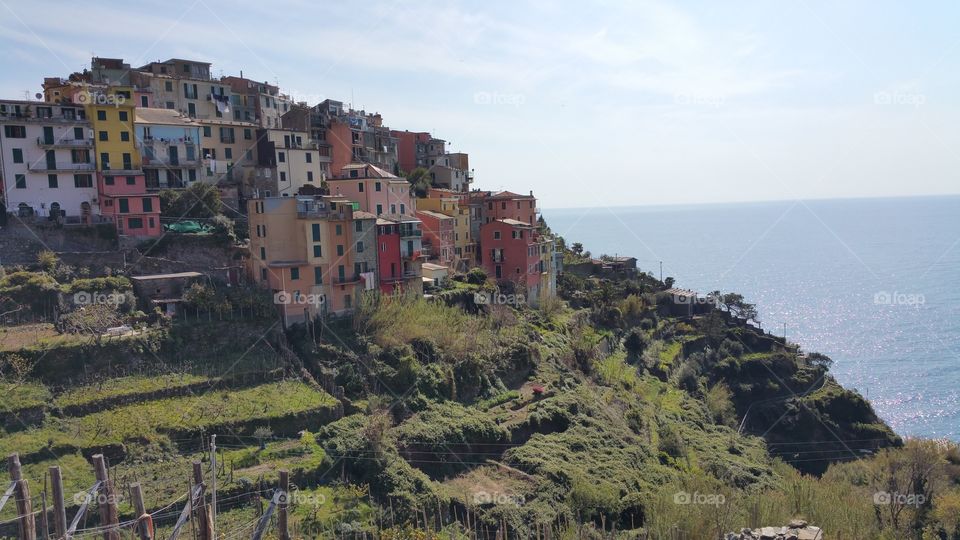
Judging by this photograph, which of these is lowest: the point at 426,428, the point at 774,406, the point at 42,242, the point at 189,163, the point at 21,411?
the point at 774,406

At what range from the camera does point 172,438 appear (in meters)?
27.3

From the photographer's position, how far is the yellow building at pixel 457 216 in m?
54.9

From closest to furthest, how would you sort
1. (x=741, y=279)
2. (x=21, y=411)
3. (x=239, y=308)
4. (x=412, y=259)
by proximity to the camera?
(x=21, y=411) → (x=239, y=308) → (x=412, y=259) → (x=741, y=279)

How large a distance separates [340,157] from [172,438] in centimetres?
3234

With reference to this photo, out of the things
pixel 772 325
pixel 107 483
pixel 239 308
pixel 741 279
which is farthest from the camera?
pixel 741 279

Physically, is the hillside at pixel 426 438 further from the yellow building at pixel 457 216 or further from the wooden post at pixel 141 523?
the yellow building at pixel 457 216

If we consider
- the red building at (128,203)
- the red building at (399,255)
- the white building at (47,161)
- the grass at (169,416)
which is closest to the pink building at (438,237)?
the red building at (399,255)

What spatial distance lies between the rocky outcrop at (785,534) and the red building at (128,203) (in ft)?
109

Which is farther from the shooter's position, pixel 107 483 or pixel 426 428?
pixel 426 428

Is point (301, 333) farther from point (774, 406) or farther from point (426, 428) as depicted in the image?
point (774, 406)

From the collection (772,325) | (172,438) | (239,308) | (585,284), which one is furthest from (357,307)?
(772,325)

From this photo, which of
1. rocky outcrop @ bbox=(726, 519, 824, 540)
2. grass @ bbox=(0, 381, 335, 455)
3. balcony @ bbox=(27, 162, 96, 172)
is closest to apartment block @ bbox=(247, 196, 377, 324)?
grass @ bbox=(0, 381, 335, 455)

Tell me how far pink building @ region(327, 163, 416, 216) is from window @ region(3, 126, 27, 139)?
56.9 feet

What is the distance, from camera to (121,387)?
29469 millimetres
